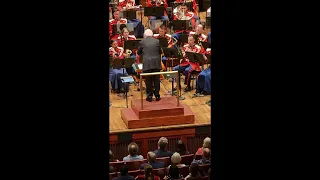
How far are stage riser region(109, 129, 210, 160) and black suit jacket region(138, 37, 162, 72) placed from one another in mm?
1007

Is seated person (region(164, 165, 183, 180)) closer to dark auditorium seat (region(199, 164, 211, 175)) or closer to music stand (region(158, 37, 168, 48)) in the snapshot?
dark auditorium seat (region(199, 164, 211, 175))

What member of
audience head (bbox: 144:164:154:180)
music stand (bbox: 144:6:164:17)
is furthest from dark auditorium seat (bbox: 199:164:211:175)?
music stand (bbox: 144:6:164:17)

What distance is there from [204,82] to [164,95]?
686mm

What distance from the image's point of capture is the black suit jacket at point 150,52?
11508 mm

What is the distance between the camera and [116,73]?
1270 cm

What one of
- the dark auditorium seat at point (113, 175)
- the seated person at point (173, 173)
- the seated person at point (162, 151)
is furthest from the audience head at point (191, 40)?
the seated person at point (173, 173)

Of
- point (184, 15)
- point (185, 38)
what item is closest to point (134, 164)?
point (185, 38)

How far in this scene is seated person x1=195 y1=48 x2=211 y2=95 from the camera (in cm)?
1262

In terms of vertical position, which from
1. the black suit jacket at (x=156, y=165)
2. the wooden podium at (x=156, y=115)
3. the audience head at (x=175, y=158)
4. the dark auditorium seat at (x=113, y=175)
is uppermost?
the wooden podium at (x=156, y=115)

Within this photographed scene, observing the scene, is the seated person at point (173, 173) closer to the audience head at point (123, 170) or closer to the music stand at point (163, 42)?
the audience head at point (123, 170)

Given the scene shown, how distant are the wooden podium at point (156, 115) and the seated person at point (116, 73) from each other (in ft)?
3.82
